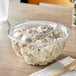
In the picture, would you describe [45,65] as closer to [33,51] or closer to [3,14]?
[33,51]

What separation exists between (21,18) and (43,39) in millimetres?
507

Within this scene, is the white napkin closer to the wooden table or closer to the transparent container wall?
the wooden table

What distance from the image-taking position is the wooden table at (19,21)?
2.90 ft

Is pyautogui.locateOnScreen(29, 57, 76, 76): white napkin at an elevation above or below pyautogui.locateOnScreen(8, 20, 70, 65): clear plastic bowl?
below

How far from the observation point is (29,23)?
102 cm

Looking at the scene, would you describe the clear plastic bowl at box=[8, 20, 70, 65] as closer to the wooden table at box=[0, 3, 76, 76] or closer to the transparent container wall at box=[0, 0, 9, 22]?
the wooden table at box=[0, 3, 76, 76]

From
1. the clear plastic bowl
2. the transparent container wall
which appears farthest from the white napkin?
the transparent container wall

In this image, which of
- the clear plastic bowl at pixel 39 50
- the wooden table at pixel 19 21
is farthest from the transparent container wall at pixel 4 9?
the clear plastic bowl at pixel 39 50

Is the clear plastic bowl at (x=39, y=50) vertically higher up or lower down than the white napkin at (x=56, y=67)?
higher up

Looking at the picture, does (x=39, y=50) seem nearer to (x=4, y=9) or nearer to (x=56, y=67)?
(x=56, y=67)

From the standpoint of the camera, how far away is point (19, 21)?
1.29 meters

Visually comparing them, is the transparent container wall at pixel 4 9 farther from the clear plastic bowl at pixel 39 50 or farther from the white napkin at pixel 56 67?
the white napkin at pixel 56 67

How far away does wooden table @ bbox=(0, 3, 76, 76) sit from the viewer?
34.8 inches

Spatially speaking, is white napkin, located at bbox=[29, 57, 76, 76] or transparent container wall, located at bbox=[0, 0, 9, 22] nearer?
white napkin, located at bbox=[29, 57, 76, 76]
